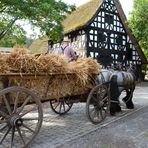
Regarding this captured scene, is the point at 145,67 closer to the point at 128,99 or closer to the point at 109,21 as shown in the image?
the point at 109,21

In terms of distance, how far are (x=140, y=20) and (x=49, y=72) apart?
2681cm

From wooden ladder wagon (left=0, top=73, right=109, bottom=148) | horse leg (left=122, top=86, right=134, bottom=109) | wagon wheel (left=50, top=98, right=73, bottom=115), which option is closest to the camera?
wooden ladder wagon (left=0, top=73, right=109, bottom=148)

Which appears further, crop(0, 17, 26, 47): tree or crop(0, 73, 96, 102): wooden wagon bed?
crop(0, 17, 26, 47): tree

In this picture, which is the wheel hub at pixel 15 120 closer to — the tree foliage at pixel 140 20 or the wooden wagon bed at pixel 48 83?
→ the wooden wagon bed at pixel 48 83

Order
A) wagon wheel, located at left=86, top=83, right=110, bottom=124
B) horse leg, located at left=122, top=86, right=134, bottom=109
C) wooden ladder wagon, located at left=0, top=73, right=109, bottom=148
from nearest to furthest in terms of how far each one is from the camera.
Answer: wooden ladder wagon, located at left=0, top=73, right=109, bottom=148
wagon wheel, located at left=86, top=83, right=110, bottom=124
horse leg, located at left=122, top=86, right=134, bottom=109

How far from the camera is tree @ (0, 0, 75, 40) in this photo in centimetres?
2089

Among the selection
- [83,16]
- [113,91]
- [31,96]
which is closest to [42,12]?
[83,16]

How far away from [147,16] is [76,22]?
645 cm

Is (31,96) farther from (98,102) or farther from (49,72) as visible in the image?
(98,102)

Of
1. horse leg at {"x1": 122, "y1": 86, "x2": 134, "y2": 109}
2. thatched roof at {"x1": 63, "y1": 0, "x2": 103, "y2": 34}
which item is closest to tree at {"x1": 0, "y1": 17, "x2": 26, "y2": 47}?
thatched roof at {"x1": 63, "y1": 0, "x2": 103, "y2": 34}

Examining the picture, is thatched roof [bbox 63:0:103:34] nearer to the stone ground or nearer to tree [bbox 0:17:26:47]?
tree [bbox 0:17:26:47]

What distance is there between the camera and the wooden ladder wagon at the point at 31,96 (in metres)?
5.83

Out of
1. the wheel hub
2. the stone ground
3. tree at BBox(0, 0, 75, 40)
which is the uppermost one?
tree at BBox(0, 0, 75, 40)

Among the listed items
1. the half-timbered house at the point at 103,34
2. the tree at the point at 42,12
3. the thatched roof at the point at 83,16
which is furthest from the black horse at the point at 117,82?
the thatched roof at the point at 83,16
